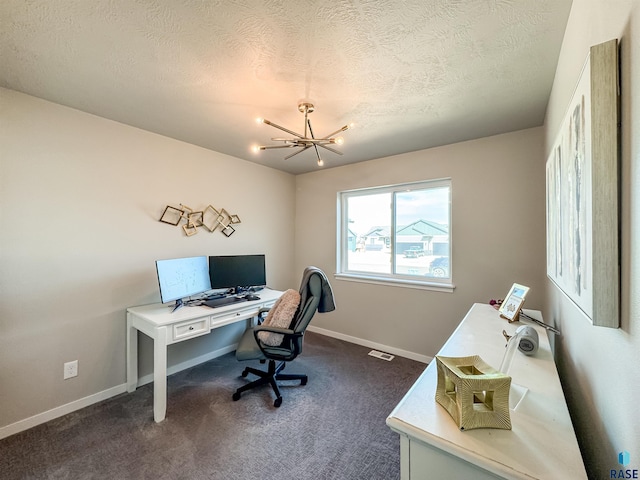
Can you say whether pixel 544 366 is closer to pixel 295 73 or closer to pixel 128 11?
pixel 295 73

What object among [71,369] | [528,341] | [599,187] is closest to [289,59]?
[599,187]

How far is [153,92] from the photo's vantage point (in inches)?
69.7

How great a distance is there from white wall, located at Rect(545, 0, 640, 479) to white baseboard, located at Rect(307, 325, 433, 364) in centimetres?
187

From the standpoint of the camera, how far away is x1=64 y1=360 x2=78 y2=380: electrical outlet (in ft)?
6.38

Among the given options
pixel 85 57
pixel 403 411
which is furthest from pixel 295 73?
pixel 403 411

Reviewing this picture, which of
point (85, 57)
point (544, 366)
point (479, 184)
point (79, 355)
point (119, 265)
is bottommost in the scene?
point (79, 355)

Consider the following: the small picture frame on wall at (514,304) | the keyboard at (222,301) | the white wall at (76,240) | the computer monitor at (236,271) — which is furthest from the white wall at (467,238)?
the white wall at (76,240)

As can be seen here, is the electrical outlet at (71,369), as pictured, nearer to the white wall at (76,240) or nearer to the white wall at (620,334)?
the white wall at (76,240)

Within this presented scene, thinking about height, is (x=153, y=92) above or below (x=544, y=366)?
above

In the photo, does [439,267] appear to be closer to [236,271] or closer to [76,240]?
[236,271]

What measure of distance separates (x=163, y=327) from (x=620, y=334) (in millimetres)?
2331

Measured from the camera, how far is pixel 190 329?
6.77 ft

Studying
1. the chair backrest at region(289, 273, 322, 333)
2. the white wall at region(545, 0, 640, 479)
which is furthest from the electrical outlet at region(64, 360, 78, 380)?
the white wall at region(545, 0, 640, 479)

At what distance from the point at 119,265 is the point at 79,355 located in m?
0.74
